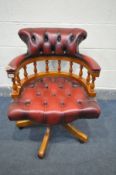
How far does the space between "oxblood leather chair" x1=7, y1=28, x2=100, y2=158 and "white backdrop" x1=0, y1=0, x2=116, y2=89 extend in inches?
10.9

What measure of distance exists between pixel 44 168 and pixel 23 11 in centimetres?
127

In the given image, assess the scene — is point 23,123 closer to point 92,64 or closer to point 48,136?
point 48,136

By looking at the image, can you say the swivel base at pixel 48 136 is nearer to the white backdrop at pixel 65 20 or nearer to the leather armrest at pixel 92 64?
the leather armrest at pixel 92 64

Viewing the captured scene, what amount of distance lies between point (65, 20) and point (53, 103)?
0.79 metres

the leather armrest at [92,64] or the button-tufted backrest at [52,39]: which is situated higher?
the button-tufted backrest at [52,39]

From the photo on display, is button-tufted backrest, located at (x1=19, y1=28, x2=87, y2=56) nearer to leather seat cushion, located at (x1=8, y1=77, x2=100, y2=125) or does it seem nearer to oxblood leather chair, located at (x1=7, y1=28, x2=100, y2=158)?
oxblood leather chair, located at (x1=7, y1=28, x2=100, y2=158)

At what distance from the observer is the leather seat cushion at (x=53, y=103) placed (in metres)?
1.15

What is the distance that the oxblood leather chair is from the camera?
A: 3.80 feet

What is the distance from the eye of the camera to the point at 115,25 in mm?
1622

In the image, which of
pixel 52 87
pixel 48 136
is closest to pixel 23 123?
pixel 48 136

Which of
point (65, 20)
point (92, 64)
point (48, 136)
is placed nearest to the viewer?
point (92, 64)

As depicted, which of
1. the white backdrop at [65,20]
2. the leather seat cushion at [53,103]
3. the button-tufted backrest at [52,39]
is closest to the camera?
the leather seat cushion at [53,103]

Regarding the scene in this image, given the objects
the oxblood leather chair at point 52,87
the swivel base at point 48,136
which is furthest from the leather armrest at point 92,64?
the swivel base at point 48,136

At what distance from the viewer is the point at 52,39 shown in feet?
4.48
